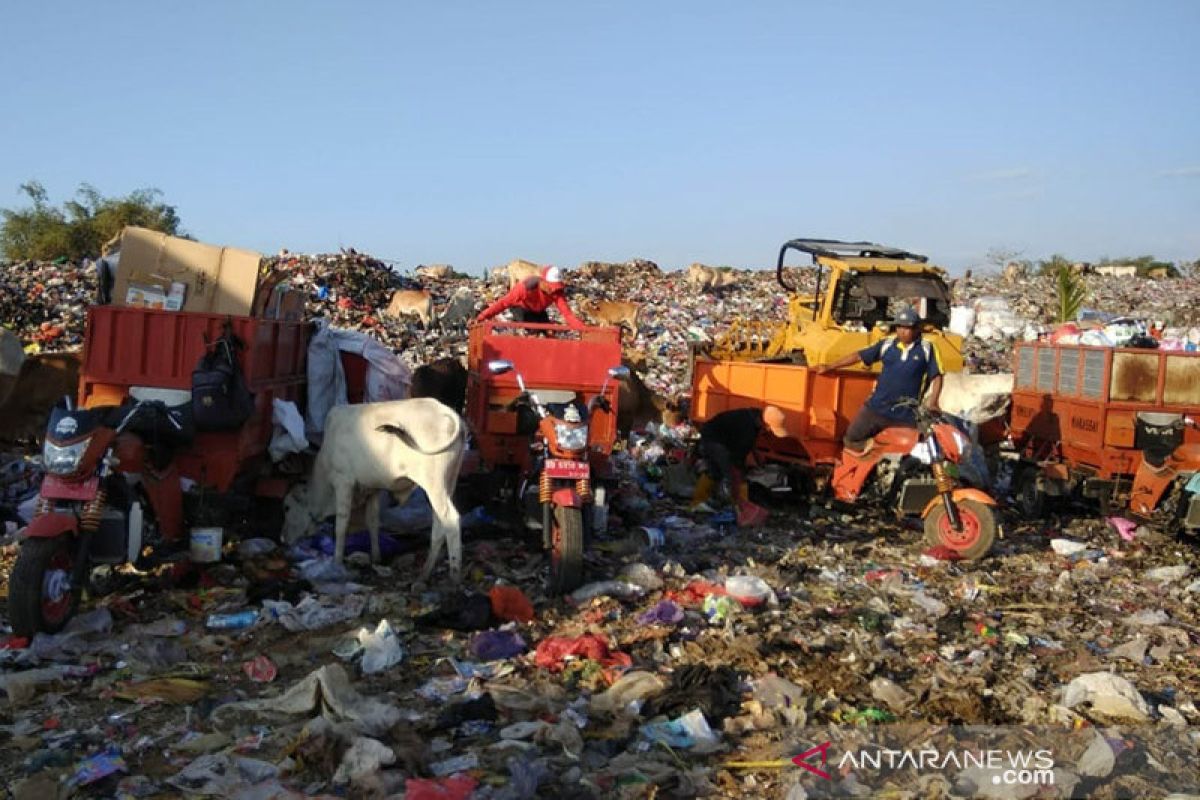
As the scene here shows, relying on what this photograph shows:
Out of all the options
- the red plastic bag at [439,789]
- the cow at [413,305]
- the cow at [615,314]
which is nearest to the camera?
the red plastic bag at [439,789]

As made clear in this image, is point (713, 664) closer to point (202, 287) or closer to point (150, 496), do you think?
point (150, 496)

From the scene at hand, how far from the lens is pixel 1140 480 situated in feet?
27.0

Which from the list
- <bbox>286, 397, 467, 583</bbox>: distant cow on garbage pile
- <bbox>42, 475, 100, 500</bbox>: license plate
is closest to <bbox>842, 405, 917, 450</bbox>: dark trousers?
<bbox>286, 397, 467, 583</bbox>: distant cow on garbage pile

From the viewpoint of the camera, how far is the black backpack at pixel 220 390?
605 cm

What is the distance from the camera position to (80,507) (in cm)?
522

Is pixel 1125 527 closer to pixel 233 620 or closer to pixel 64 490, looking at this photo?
pixel 233 620

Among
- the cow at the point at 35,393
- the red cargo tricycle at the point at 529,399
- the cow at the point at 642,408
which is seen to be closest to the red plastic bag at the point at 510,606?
the red cargo tricycle at the point at 529,399

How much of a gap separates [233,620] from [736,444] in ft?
15.6

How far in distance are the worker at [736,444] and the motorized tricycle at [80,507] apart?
4.53 m

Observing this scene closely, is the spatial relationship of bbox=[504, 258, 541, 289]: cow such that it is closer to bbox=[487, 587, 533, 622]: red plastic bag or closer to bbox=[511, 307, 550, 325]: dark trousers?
bbox=[511, 307, 550, 325]: dark trousers

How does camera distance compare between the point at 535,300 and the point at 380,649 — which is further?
the point at 535,300

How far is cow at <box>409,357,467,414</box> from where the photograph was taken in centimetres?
958

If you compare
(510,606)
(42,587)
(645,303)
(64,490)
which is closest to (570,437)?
(510,606)

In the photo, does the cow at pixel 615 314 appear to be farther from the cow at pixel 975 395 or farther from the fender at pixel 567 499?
the fender at pixel 567 499
